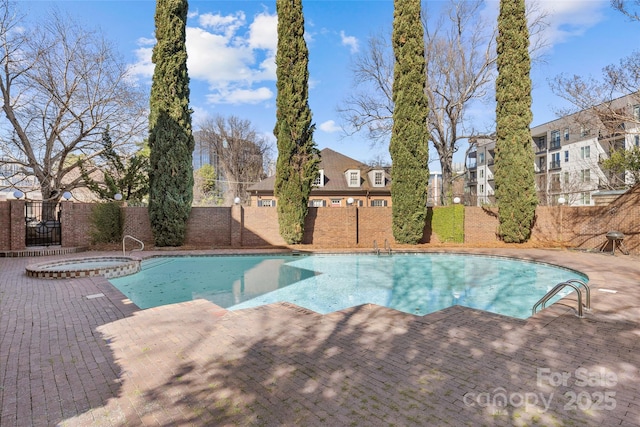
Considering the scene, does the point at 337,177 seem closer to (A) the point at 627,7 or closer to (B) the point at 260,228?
(B) the point at 260,228

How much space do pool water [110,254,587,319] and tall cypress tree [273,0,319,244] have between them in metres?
2.94

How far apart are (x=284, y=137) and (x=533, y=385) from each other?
13577 mm

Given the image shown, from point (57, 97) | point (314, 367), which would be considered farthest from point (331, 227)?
point (57, 97)

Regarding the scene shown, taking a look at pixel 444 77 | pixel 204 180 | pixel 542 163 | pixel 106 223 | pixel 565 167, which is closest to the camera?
pixel 106 223

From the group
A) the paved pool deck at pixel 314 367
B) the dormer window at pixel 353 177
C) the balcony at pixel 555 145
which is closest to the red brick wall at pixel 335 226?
the paved pool deck at pixel 314 367

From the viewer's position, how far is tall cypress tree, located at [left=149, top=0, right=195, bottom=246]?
14.2 meters

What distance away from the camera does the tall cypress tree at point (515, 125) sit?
1496 centimetres

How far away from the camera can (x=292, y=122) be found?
15156 millimetres

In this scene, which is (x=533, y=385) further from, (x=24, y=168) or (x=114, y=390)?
(x=24, y=168)

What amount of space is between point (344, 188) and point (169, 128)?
16089 millimetres

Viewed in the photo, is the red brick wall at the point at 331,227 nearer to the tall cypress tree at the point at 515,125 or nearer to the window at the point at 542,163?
the tall cypress tree at the point at 515,125

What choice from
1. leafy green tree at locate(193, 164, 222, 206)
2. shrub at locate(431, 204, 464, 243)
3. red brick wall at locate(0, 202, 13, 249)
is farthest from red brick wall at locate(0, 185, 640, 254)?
leafy green tree at locate(193, 164, 222, 206)

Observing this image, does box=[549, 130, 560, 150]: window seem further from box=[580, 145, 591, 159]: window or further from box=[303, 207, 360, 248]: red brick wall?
box=[303, 207, 360, 248]: red brick wall

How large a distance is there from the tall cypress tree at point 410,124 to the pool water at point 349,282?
2908 millimetres
